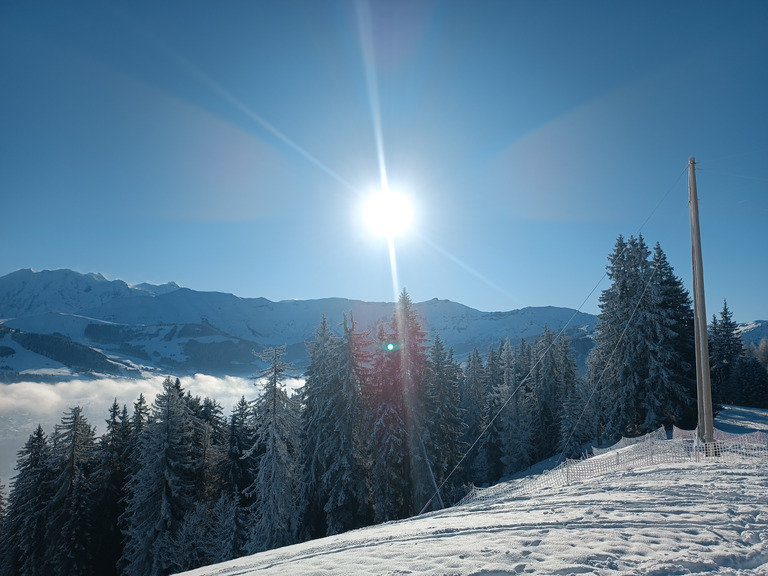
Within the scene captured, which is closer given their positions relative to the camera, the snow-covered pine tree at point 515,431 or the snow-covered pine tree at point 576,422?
the snow-covered pine tree at point 576,422

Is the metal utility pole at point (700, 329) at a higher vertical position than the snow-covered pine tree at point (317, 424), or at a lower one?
higher

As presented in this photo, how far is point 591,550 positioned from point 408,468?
22791 millimetres

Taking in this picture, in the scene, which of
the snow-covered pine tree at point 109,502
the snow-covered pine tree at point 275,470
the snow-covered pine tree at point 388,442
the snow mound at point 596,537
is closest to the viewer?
the snow mound at point 596,537

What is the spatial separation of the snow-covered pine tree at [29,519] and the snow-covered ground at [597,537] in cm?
3322

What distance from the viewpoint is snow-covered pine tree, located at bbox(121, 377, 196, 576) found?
2905 cm

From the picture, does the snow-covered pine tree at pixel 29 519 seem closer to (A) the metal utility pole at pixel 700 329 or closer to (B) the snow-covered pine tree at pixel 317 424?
(B) the snow-covered pine tree at pixel 317 424

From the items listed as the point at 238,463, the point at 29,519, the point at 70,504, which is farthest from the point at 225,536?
the point at 29,519

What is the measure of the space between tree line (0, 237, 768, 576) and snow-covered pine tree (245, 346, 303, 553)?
0.09m

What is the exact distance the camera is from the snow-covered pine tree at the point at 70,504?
3189 centimetres

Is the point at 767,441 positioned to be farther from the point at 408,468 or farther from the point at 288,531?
the point at 288,531

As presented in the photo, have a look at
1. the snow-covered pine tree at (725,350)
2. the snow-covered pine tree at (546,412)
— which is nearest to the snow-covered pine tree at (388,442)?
the snow-covered pine tree at (546,412)

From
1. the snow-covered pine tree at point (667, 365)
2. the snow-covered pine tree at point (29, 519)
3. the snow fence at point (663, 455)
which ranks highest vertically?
the snow-covered pine tree at point (667, 365)

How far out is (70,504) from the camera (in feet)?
107

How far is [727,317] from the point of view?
58.4m
